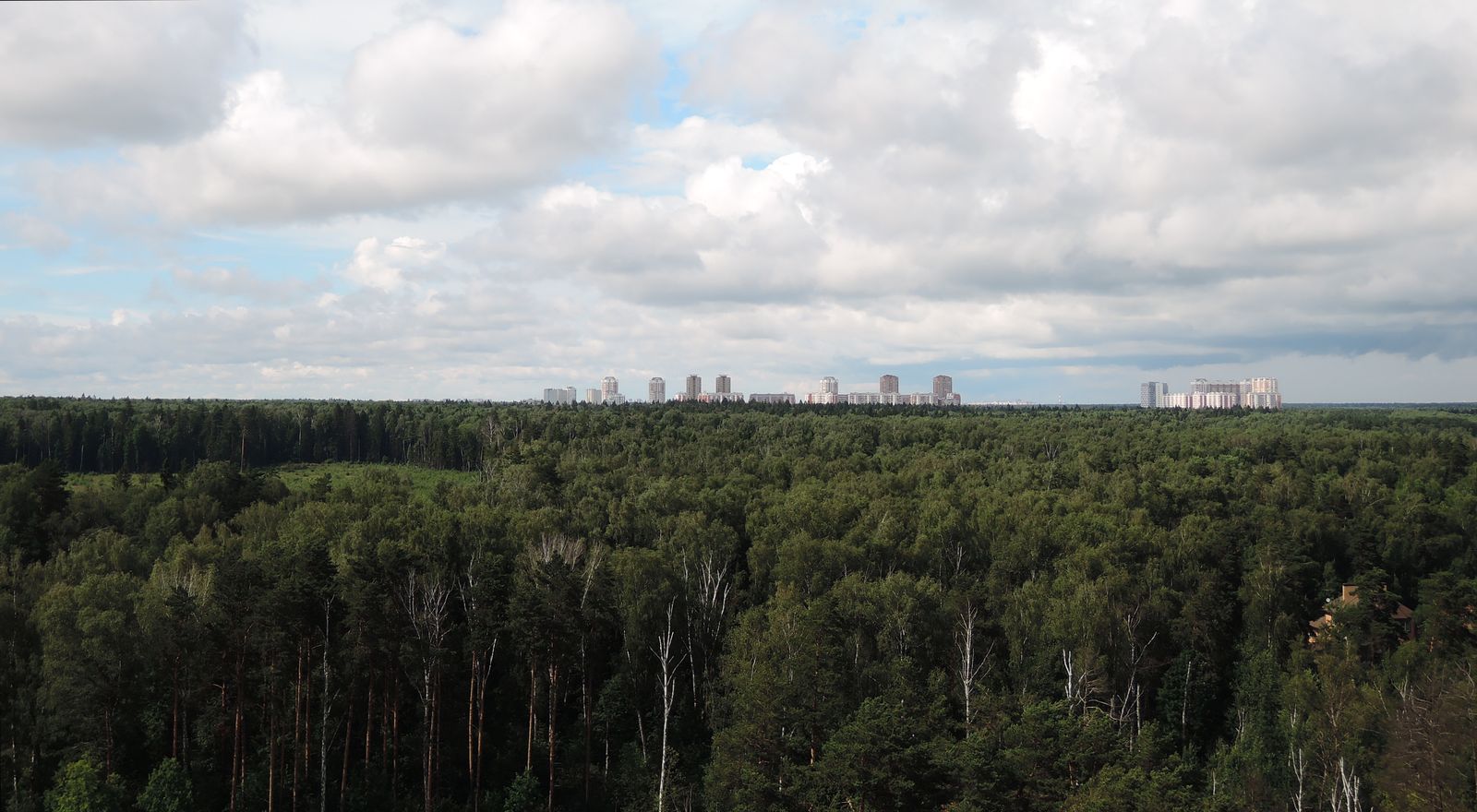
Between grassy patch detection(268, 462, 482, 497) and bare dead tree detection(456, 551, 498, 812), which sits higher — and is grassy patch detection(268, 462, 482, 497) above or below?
above

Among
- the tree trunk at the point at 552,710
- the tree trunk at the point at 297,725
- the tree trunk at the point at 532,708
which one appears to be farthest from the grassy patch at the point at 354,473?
the tree trunk at the point at 552,710

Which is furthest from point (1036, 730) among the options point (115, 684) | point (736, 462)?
point (736, 462)

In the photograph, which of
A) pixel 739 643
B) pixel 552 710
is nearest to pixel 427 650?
pixel 552 710

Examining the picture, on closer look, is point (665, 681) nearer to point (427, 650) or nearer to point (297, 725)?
point (427, 650)

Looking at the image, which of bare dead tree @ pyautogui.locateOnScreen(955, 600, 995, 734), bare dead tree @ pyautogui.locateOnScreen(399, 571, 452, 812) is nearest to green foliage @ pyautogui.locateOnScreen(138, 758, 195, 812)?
bare dead tree @ pyautogui.locateOnScreen(399, 571, 452, 812)

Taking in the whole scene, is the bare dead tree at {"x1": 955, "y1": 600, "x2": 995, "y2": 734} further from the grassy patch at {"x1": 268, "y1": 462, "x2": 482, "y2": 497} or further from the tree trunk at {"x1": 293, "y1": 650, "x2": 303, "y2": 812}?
the grassy patch at {"x1": 268, "y1": 462, "x2": 482, "y2": 497}

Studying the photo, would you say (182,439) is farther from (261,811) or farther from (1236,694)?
(1236,694)

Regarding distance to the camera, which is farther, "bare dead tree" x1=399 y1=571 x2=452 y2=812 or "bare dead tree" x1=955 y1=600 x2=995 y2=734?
"bare dead tree" x1=955 y1=600 x2=995 y2=734

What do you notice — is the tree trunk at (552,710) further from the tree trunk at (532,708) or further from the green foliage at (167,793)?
the green foliage at (167,793)
